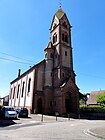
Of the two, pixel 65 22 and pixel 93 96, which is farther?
pixel 93 96

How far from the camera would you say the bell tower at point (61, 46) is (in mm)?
33584

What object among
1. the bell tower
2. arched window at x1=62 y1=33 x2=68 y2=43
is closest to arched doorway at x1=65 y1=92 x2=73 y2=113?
the bell tower

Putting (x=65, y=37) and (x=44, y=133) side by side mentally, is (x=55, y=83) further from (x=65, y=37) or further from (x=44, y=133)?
(x=44, y=133)

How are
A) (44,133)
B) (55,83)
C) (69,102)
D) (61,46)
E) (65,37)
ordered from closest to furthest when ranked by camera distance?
1. (44,133)
2. (55,83)
3. (69,102)
4. (61,46)
5. (65,37)

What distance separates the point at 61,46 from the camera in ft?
118

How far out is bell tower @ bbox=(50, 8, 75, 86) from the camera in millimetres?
33584

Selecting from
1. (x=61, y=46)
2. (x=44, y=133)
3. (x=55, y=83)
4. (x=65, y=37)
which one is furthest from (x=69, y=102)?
Answer: (x=44, y=133)

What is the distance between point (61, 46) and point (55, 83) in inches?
356

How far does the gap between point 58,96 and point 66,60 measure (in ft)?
30.4

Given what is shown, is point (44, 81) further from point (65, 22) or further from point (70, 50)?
point (65, 22)

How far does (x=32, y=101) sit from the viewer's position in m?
32.2

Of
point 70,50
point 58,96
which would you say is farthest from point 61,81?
point 70,50

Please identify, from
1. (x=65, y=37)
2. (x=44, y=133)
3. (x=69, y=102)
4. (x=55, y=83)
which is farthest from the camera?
(x=65, y=37)

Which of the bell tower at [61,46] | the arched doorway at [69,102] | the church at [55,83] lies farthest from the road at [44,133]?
the bell tower at [61,46]
